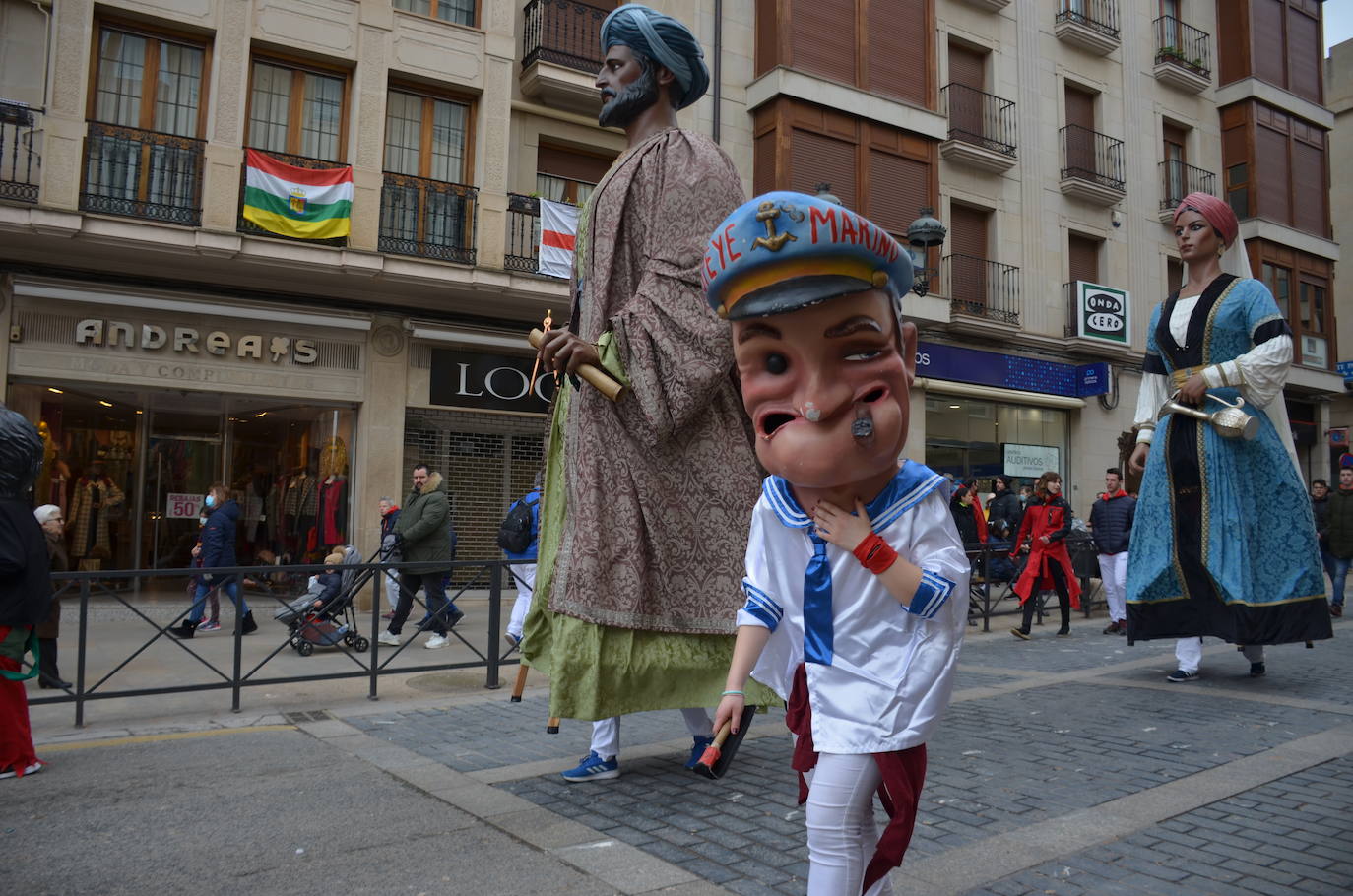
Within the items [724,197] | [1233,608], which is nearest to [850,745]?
[724,197]

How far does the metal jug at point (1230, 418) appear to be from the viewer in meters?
5.45

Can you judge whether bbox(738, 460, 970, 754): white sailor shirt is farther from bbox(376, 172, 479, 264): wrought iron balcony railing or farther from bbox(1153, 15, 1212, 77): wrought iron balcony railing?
bbox(1153, 15, 1212, 77): wrought iron balcony railing

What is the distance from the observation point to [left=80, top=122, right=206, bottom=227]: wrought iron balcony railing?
11.9 metres

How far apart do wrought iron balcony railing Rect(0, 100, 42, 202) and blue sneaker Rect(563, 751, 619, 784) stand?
11023mm

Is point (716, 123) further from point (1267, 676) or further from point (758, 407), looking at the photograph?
point (758, 407)

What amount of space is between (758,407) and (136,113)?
43.0 ft

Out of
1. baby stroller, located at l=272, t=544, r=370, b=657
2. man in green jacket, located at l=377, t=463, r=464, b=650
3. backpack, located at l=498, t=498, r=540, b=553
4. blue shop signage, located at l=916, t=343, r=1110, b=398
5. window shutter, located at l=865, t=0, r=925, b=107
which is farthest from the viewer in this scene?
blue shop signage, located at l=916, t=343, r=1110, b=398

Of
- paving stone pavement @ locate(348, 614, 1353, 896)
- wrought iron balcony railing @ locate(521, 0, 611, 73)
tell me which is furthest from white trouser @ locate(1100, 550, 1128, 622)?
wrought iron balcony railing @ locate(521, 0, 611, 73)

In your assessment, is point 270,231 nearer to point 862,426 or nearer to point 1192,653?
point 1192,653

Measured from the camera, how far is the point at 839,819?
2170mm

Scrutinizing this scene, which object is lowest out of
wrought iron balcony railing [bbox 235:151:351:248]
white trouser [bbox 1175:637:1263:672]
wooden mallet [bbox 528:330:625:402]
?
white trouser [bbox 1175:637:1263:672]

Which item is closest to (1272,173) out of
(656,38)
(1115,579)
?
(1115,579)

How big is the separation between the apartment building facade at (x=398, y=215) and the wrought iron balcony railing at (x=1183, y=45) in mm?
3271

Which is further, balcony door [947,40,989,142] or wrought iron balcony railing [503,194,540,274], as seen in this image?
balcony door [947,40,989,142]
